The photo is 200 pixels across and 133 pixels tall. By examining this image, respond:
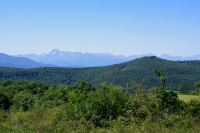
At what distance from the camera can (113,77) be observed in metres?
138

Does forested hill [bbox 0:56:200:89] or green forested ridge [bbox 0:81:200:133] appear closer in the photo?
green forested ridge [bbox 0:81:200:133]

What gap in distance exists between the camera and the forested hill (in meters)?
127

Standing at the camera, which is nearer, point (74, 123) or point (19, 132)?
point (19, 132)

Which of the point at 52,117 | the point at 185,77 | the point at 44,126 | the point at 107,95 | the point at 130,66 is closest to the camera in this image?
the point at 44,126

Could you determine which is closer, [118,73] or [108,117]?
[108,117]

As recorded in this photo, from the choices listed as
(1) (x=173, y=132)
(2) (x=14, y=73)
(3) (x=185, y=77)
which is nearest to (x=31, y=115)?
(1) (x=173, y=132)

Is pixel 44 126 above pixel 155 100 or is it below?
below

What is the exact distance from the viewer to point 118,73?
463 feet

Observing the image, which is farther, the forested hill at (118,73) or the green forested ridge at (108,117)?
the forested hill at (118,73)

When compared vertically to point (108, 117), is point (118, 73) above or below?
below

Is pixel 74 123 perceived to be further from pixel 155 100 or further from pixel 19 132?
pixel 155 100

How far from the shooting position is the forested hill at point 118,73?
127m

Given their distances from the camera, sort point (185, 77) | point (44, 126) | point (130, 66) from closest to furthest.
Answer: point (44, 126) → point (185, 77) → point (130, 66)

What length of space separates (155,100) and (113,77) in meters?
131
